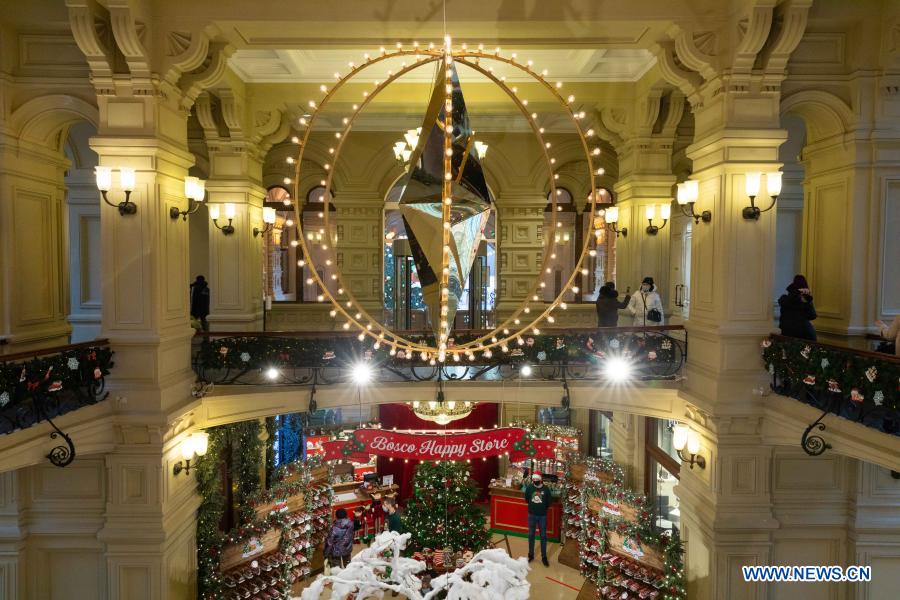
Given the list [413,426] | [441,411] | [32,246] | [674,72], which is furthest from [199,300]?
[674,72]

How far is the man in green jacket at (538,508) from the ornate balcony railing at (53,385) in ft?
23.0

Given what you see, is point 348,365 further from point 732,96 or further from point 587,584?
point 732,96

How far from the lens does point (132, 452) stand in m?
7.32

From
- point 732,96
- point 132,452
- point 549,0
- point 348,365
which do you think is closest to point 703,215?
point 732,96

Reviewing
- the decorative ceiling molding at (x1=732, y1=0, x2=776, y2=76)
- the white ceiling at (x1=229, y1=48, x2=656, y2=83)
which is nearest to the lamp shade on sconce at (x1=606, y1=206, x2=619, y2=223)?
the white ceiling at (x1=229, y1=48, x2=656, y2=83)

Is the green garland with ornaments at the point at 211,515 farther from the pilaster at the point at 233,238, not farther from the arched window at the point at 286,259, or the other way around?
the arched window at the point at 286,259

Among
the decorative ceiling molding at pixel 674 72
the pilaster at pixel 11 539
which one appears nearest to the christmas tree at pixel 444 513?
the pilaster at pixel 11 539

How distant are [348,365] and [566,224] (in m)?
7.11

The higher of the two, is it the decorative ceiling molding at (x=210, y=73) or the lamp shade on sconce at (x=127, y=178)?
the decorative ceiling molding at (x=210, y=73)

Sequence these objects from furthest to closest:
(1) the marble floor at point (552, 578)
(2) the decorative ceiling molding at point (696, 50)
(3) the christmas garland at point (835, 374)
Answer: (1) the marble floor at point (552, 578), (2) the decorative ceiling molding at point (696, 50), (3) the christmas garland at point (835, 374)

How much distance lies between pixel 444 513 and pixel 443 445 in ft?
8.08

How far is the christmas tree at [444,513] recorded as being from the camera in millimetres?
9414

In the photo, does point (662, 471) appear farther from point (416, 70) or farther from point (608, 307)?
point (416, 70)

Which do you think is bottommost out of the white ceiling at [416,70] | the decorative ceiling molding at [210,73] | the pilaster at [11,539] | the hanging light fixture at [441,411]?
the pilaster at [11,539]
